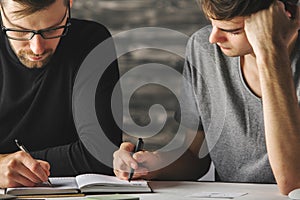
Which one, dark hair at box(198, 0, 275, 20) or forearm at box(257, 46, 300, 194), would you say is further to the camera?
dark hair at box(198, 0, 275, 20)

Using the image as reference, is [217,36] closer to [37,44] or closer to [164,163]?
[164,163]

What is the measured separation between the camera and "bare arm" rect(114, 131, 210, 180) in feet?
6.03

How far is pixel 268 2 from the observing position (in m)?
1.87

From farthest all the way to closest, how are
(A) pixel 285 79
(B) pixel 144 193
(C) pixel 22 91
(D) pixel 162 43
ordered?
(D) pixel 162 43
(C) pixel 22 91
(A) pixel 285 79
(B) pixel 144 193

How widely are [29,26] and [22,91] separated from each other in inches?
10.7

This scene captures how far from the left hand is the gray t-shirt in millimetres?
143

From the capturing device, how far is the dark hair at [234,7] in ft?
6.07

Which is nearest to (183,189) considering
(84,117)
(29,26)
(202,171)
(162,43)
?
(202,171)

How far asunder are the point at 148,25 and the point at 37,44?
0.91 meters

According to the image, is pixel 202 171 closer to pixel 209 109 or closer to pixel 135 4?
pixel 209 109

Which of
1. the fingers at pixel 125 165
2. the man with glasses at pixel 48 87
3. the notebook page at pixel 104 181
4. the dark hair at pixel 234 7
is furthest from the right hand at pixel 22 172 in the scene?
the dark hair at pixel 234 7

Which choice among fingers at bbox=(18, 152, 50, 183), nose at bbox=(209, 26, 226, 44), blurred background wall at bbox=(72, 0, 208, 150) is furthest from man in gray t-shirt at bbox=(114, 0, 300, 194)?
blurred background wall at bbox=(72, 0, 208, 150)

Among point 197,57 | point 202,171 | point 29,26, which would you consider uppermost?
point 29,26

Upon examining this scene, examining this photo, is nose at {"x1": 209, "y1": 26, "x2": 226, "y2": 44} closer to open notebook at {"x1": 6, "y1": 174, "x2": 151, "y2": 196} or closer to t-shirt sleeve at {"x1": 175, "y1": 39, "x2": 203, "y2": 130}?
t-shirt sleeve at {"x1": 175, "y1": 39, "x2": 203, "y2": 130}
